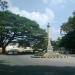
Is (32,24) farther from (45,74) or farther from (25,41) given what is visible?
(45,74)

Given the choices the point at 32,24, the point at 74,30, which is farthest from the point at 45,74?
the point at 74,30

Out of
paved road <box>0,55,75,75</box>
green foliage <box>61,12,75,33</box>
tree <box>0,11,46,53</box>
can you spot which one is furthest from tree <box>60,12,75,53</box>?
paved road <box>0,55,75,75</box>

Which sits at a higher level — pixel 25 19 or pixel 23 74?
pixel 25 19

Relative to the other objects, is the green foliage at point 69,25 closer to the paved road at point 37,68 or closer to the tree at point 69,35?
the tree at point 69,35

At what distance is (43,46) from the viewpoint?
9225cm

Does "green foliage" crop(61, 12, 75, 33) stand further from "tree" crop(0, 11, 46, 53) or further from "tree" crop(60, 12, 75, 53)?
"tree" crop(0, 11, 46, 53)

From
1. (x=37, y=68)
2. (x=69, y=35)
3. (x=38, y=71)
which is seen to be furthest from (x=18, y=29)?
(x=38, y=71)

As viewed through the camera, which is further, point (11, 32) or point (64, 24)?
point (64, 24)

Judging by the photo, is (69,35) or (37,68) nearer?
(37,68)

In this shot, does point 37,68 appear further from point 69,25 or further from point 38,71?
point 69,25

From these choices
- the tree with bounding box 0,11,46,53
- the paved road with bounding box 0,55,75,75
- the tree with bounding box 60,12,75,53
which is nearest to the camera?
the paved road with bounding box 0,55,75,75

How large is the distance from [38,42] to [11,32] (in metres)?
10.6

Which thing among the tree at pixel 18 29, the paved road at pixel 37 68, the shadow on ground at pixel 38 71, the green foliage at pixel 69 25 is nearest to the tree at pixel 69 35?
the green foliage at pixel 69 25

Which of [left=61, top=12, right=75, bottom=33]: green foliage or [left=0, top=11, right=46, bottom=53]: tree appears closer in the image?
[left=0, top=11, right=46, bottom=53]: tree
